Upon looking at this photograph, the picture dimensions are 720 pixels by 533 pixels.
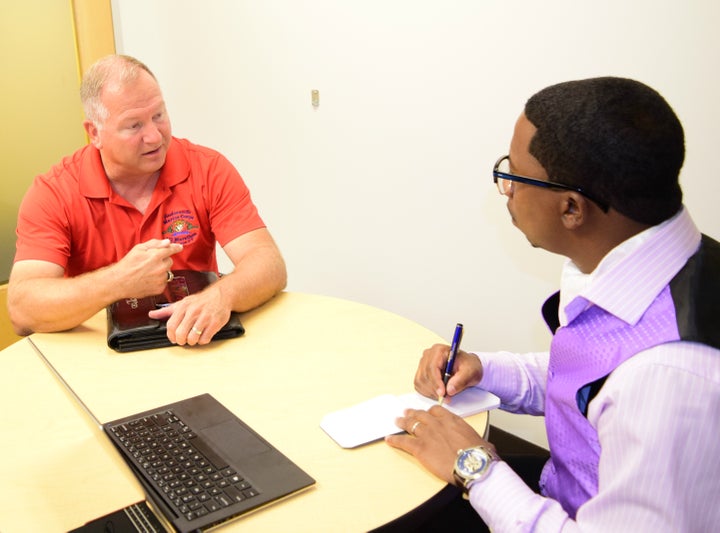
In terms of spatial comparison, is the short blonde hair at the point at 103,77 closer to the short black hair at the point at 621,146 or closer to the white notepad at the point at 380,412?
the white notepad at the point at 380,412

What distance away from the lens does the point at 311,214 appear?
2.92 m

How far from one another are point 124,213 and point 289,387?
0.89 m

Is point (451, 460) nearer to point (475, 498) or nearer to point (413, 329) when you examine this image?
point (475, 498)

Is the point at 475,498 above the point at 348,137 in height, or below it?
below

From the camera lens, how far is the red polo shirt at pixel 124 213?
5.64 feet

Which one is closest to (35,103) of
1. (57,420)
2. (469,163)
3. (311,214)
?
(311,214)

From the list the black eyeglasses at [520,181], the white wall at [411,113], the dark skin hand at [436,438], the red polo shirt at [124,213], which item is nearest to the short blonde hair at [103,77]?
the red polo shirt at [124,213]

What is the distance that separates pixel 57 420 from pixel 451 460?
73cm

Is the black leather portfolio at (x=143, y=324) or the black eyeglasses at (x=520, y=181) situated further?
the black leather portfolio at (x=143, y=324)

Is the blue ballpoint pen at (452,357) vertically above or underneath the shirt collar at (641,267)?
underneath

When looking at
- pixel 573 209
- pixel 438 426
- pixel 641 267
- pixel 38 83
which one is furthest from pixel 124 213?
pixel 38 83

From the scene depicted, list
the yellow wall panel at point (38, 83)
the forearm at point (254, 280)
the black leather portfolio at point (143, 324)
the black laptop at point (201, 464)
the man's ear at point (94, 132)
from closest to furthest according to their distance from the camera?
the black laptop at point (201, 464) < the black leather portfolio at point (143, 324) < the forearm at point (254, 280) < the man's ear at point (94, 132) < the yellow wall panel at point (38, 83)

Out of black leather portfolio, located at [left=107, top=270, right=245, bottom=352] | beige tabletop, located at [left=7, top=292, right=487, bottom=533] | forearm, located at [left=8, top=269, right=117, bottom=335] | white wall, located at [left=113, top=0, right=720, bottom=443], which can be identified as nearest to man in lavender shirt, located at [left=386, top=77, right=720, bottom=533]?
beige tabletop, located at [left=7, top=292, right=487, bottom=533]

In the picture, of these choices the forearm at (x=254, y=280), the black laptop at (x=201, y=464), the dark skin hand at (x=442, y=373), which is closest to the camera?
the black laptop at (x=201, y=464)
